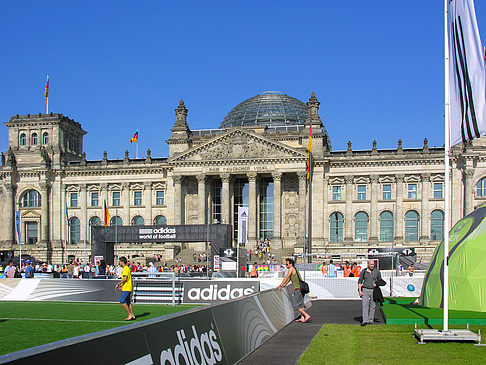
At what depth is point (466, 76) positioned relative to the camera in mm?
14492

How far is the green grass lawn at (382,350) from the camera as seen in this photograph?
38.6 feet

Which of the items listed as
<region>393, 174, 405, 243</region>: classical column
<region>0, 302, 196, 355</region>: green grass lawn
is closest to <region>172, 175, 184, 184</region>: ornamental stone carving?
<region>393, 174, 405, 243</region>: classical column

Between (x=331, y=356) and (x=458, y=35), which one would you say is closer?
(x=331, y=356)

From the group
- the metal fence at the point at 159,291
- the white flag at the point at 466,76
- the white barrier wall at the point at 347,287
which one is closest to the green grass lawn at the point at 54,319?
the metal fence at the point at 159,291

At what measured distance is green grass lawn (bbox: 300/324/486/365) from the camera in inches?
464

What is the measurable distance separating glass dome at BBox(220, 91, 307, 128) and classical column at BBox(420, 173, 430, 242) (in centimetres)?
1954

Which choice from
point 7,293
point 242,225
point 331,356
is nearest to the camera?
point 331,356

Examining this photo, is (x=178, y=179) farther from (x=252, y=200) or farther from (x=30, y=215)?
(x=30, y=215)

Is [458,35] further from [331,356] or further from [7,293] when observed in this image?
[7,293]

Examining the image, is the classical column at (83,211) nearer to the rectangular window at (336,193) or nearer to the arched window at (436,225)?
the rectangular window at (336,193)

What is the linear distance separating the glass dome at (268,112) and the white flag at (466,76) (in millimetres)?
62589

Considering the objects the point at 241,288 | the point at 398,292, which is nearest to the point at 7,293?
the point at 241,288

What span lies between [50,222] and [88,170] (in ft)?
26.3

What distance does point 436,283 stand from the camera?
1991 centimetres
